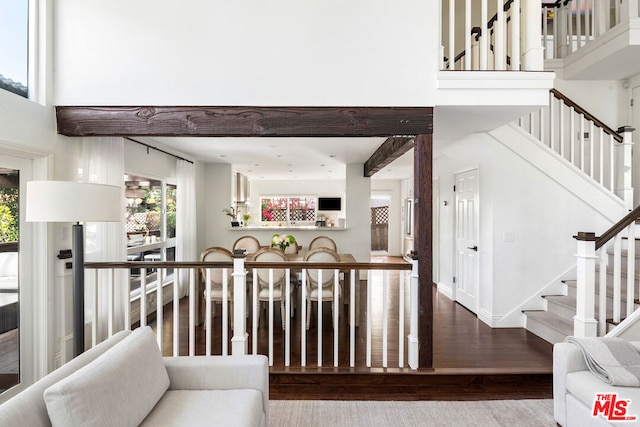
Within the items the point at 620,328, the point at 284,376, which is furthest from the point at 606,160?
the point at 284,376

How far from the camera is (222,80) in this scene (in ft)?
9.89

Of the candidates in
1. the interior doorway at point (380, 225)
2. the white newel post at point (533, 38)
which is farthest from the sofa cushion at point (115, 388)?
the interior doorway at point (380, 225)

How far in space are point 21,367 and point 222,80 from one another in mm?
2713

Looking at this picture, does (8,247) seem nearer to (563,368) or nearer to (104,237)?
(104,237)

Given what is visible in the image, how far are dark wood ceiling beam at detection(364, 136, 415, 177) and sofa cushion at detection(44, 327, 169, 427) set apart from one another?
9.08 feet

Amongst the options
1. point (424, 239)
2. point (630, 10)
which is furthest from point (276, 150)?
point (630, 10)

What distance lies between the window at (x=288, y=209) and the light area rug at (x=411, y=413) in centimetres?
855

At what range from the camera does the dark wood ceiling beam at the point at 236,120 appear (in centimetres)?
301

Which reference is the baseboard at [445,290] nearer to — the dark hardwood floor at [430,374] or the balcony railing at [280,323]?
the balcony railing at [280,323]

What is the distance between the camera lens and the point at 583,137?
4395mm

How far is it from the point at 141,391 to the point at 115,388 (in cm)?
17

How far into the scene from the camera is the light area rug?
2.45 metres

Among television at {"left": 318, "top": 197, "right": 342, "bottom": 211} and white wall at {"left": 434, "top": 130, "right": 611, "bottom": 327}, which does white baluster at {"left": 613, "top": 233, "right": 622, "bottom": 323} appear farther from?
television at {"left": 318, "top": 197, "right": 342, "bottom": 211}

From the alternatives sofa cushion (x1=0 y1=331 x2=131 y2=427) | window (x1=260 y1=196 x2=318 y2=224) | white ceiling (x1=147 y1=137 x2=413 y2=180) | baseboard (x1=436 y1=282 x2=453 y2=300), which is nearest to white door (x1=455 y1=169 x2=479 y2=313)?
baseboard (x1=436 y1=282 x2=453 y2=300)
